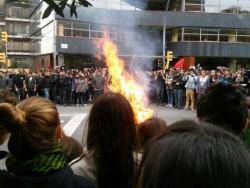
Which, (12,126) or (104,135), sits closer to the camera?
(12,126)

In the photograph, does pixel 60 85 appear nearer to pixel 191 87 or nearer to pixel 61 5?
pixel 191 87

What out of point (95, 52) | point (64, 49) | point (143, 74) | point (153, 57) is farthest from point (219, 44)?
point (143, 74)

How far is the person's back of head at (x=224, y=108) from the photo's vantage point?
9.52 ft

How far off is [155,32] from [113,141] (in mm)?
46043

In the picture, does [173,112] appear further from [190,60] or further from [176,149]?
[190,60]

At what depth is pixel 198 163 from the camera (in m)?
1.18

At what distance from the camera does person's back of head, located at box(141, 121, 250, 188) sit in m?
1.18

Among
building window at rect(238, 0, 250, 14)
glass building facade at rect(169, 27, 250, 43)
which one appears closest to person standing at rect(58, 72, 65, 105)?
glass building facade at rect(169, 27, 250, 43)

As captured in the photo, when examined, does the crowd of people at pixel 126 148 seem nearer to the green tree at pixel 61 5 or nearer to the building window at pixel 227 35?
the green tree at pixel 61 5

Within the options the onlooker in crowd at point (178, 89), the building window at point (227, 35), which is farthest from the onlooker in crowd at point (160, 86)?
the building window at point (227, 35)

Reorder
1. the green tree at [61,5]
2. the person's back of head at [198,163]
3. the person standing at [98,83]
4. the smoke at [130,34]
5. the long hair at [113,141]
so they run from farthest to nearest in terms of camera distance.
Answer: the smoke at [130,34], the person standing at [98,83], the green tree at [61,5], the long hair at [113,141], the person's back of head at [198,163]

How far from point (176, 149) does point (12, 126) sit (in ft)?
4.01

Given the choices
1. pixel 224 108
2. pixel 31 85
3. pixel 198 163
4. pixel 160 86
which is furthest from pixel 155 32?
pixel 198 163

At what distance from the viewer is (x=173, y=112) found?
19812mm
